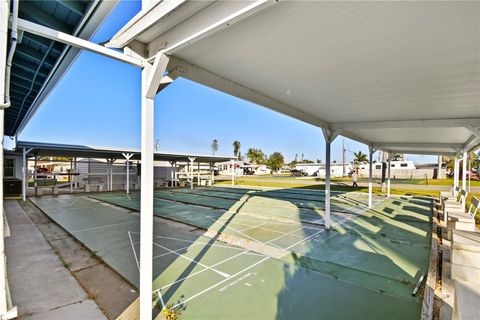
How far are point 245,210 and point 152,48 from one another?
→ 29.2 feet

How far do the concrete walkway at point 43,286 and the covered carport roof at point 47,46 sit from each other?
11.0 feet

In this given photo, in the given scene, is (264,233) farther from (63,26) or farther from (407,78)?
(63,26)

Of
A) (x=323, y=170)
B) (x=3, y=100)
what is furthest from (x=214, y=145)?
(x=3, y=100)

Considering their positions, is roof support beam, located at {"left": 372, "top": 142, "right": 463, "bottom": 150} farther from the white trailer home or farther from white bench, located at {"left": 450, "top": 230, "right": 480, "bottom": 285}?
the white trailer home

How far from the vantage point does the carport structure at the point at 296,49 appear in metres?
2.22

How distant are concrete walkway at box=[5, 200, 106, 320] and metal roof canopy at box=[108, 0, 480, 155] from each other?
3.51 metres

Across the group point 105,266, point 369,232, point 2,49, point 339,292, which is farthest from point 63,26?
point 369,232

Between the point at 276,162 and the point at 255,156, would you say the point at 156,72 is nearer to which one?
the point at 276,162

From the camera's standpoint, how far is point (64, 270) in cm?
456

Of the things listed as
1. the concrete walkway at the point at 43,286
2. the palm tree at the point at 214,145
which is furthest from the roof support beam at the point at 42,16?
the palm tree at the point at 214,145

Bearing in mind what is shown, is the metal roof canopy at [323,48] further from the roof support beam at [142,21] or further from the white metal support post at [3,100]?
the white metal support post at [3,100]

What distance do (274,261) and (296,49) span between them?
400cm

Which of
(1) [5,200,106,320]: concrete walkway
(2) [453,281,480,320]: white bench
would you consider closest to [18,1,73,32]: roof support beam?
(1) [5,200,106,320]: concrete walkway

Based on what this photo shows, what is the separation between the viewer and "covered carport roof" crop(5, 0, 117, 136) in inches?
97.5
